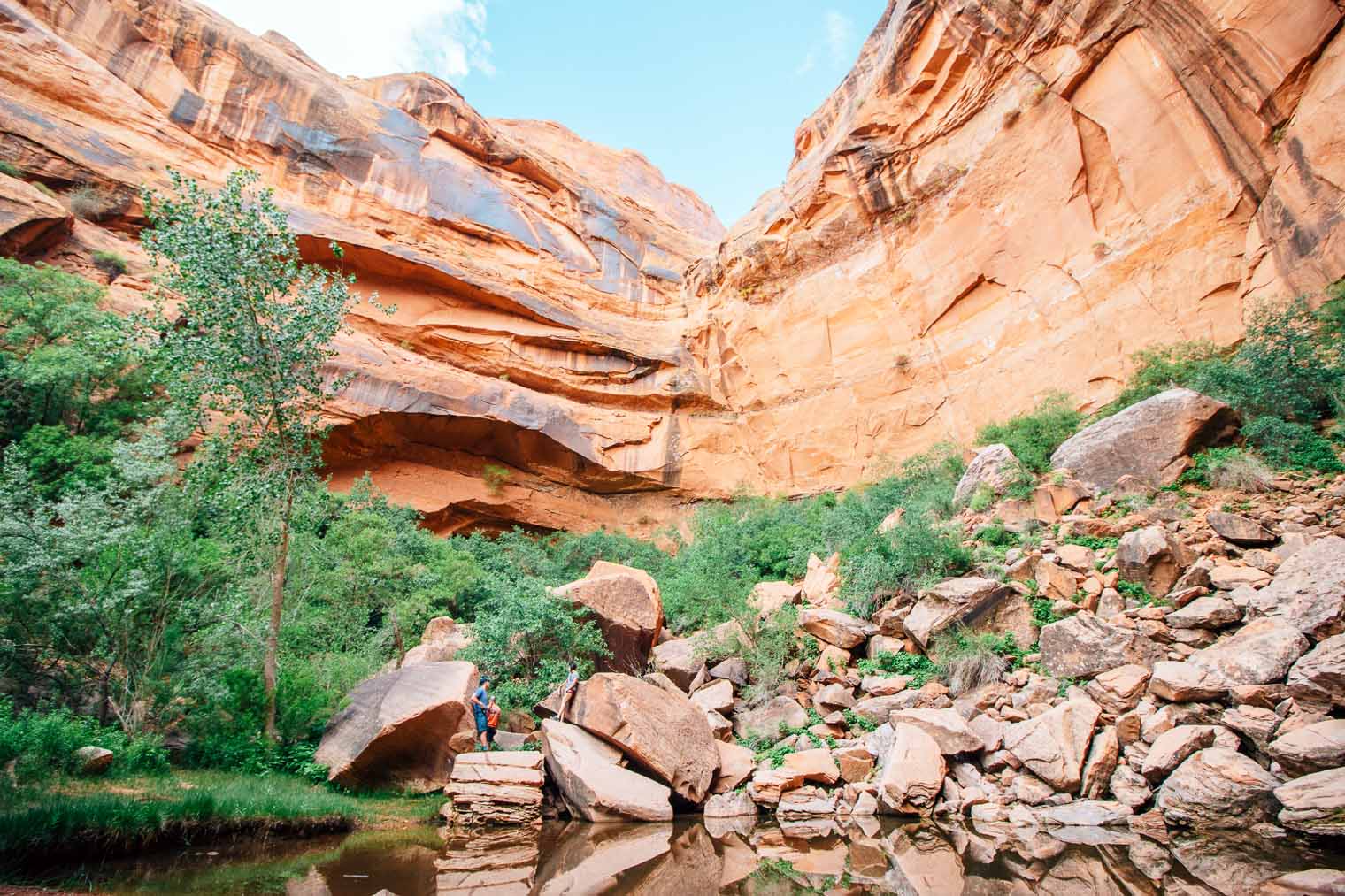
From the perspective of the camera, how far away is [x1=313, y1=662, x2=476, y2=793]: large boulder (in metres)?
6.55

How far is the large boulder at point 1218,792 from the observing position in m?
4.56

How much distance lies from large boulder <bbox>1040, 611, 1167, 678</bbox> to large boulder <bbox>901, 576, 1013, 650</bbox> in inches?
32.6

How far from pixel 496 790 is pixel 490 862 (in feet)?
4.21

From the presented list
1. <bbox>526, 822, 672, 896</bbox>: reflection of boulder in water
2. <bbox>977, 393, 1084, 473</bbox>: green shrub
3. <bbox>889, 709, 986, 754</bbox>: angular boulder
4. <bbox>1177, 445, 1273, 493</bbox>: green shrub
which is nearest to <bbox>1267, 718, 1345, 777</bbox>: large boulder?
<bbox>889, 709, 986, 754</bbox>: angular boulder

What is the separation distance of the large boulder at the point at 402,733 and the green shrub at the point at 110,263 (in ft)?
51.2

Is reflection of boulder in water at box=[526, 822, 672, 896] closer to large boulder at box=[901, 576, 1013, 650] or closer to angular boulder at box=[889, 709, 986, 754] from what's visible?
angular boulder at box=[889, 709, 986, 754]

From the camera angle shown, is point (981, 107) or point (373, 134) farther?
point (373, 134)

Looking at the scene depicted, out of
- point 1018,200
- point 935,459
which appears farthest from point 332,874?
point 1018,200

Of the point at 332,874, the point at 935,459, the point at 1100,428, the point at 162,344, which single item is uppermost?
the point at 935,459

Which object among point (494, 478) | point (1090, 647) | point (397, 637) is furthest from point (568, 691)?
point (494, 478)

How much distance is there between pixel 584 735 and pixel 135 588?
5067 millimetres

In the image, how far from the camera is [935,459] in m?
15.9

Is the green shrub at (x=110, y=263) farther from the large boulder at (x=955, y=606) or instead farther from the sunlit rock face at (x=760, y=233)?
the large boulder at (x=955, y=606)

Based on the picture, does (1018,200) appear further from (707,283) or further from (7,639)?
(7,639)
